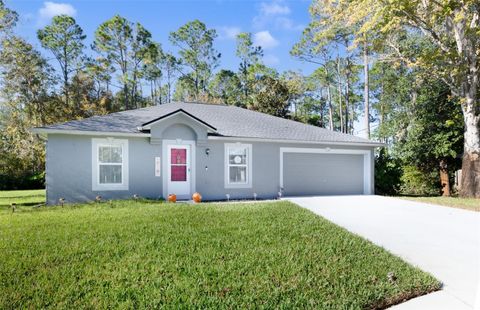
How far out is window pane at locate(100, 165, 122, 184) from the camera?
35.9 feet

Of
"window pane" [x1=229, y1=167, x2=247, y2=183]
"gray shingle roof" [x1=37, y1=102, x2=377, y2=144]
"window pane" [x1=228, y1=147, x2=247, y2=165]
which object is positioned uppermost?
"gray shingle roof" [x1=37, y1=102, x2=377, y2=144]

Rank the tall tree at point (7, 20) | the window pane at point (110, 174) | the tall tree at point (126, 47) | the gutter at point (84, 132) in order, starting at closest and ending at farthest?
1. the gutter at point (84, 132)
2. the window pane at point (110, 174)
3. the tall tree at point (7, 20)
4. the tall tree at point (126, 47)

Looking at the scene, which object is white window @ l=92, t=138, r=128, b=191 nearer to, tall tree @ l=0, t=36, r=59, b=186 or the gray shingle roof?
the gray shingle roof

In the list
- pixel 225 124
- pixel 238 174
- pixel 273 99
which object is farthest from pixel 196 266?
pixel 273 99

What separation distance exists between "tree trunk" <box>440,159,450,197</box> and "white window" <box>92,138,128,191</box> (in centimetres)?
1674

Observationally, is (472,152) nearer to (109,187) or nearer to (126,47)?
(109,187)

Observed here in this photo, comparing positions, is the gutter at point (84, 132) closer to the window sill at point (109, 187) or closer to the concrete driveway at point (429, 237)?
the window sill at point (109, 187)

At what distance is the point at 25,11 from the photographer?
773 inches

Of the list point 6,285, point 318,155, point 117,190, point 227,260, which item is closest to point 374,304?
point 227,260

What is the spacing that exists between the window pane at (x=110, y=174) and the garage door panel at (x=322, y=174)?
706 cm

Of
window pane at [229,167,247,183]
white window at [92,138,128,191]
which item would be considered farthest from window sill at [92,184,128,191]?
window pane at [229,167,247,183]

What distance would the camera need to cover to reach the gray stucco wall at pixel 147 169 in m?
10.3

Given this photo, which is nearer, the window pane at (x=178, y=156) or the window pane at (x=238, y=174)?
the window pane at (x=178, y=156)

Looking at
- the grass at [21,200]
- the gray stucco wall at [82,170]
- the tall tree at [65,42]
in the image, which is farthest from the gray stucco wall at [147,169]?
the tall tree at [65,42]
